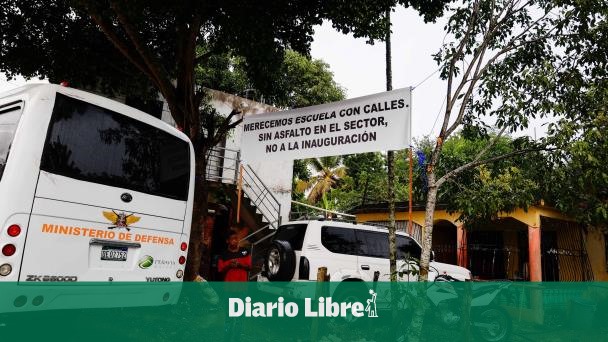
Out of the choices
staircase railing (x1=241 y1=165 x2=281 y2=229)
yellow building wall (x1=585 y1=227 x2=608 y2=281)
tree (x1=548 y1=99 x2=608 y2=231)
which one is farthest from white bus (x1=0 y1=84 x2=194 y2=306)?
yellow building wall (x1=585 y1=227 x2=608 y2=281)

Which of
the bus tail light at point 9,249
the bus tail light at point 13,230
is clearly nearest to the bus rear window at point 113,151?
the bus tail light at point 13,230

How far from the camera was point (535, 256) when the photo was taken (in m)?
12.2

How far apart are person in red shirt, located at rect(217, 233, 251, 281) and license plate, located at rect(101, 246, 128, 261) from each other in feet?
8.60

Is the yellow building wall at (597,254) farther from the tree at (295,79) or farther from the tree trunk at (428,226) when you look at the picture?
the tree at (295,79)

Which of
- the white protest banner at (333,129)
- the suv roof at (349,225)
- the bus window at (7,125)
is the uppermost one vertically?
the white protest banner at (333,129)

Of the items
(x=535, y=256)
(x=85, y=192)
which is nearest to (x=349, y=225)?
(x=85, y=192)

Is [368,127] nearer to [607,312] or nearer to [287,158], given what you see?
[287,158]

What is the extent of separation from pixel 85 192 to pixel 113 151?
61cm

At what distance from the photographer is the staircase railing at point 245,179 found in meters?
14.4

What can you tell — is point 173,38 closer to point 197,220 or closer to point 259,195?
point 197,220

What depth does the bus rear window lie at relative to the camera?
4547 mm

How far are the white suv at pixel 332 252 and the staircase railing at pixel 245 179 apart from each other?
563cm

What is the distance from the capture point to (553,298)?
38.2ft

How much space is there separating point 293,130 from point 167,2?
3438mm
